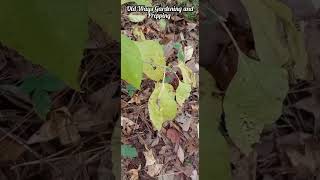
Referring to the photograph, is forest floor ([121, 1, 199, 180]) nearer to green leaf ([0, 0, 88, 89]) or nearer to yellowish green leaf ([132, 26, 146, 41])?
yellowish green leaf ([132, 26, 146, 41])

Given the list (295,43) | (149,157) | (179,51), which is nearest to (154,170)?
(149,157)

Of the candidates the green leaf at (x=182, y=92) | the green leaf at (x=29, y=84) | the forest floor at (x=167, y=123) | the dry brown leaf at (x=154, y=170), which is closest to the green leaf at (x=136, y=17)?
the forest floor at (x=167, y=123)

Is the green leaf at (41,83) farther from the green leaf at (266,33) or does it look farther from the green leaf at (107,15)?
the green leaf at (266,33)

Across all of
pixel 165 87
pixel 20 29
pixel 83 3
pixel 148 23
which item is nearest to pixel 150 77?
pixel 165 87

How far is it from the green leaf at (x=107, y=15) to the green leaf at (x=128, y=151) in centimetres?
33

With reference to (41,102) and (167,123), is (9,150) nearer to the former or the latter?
(41,102)

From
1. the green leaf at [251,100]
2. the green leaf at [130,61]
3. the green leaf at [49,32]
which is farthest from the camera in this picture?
the green leaf at [251,100]

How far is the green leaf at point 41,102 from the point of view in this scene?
1653 mm

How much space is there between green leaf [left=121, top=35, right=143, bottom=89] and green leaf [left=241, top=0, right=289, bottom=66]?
41 centimetres

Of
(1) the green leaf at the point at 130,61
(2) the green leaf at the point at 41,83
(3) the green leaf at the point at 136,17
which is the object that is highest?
(3) the green leaf at the point at 136,17

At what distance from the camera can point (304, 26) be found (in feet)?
6.19

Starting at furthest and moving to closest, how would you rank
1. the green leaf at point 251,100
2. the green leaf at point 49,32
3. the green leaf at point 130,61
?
the green leaf at point 251,100 → the green leaf at point 130,61 → the green leaf at point 49,32

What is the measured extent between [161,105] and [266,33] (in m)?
0.43

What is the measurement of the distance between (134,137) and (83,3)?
435 mm
